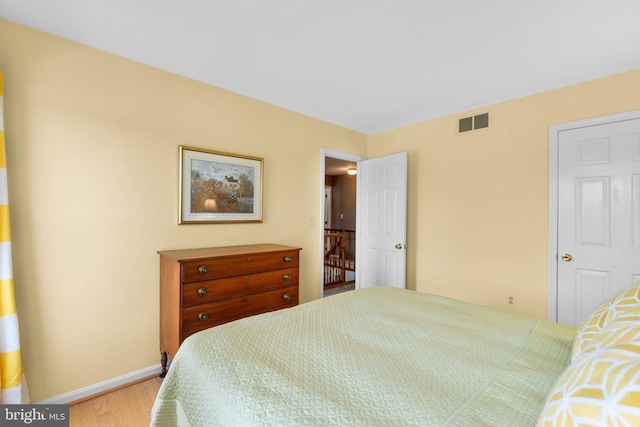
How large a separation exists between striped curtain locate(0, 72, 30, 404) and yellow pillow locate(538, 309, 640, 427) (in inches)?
98.9

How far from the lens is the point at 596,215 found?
245 cm

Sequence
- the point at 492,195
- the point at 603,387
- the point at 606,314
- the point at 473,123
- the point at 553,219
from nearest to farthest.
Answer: the point at 603,387 < the point at 606,314 < the point at 553,219 < the point at 492,195 < the point at 473,123

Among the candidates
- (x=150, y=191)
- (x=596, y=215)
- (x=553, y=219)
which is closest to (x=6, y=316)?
(x=150, y=191)

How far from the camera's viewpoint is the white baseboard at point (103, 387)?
1952 millimetres

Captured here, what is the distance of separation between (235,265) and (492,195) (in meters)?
2.64

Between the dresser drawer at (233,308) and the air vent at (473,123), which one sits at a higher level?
the air vent at (473,123)

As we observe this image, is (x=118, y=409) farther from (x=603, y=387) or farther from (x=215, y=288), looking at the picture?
(x=603, y=387)

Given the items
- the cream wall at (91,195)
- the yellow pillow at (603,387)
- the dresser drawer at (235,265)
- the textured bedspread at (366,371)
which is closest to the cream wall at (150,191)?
the cream wall at (91,195)

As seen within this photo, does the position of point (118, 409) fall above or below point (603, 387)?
below

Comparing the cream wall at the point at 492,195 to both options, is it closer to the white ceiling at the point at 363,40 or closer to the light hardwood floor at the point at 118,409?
the white ceiling at the point at 363,40

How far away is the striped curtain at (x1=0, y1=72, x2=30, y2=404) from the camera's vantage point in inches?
65.2

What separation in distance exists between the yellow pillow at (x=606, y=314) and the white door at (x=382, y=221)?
2.48 metres

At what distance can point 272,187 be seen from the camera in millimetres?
3121

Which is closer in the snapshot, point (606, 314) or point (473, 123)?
point (606, 314)
